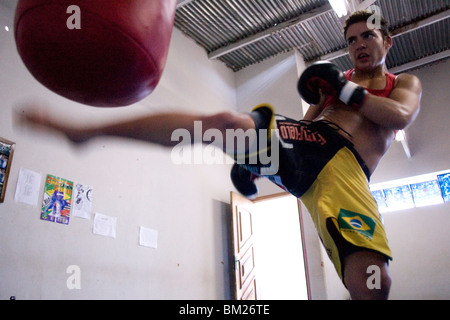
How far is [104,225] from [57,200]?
462mm

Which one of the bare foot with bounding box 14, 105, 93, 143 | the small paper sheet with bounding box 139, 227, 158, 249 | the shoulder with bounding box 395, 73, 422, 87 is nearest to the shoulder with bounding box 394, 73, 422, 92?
the shoulder with bounding box 395, 73, 422, 87

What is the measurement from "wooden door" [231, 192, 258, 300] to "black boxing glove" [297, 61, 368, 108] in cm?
308

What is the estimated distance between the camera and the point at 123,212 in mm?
3262

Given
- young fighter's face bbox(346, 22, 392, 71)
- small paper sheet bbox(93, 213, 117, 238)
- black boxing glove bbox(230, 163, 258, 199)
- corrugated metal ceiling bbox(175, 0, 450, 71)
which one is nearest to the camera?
black boxing glove bbox(230, 163, 258, 199)

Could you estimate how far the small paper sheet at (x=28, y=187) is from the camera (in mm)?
2531

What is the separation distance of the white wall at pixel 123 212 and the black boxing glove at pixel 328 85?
2.24 feet

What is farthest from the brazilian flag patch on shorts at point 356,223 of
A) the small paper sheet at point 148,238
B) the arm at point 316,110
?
the small paper sheet at point 148,238

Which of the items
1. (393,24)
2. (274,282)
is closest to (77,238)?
(274,282)

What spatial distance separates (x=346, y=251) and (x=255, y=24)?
4183mm

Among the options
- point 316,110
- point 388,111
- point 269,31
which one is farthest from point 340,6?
point 388,111

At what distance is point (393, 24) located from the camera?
466 centimetres

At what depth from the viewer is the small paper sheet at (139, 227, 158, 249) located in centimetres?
336

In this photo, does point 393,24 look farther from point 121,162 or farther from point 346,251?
point 346,251

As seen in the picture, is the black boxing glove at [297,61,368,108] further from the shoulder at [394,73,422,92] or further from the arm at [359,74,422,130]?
the shoulder at [394,73,422,92]
